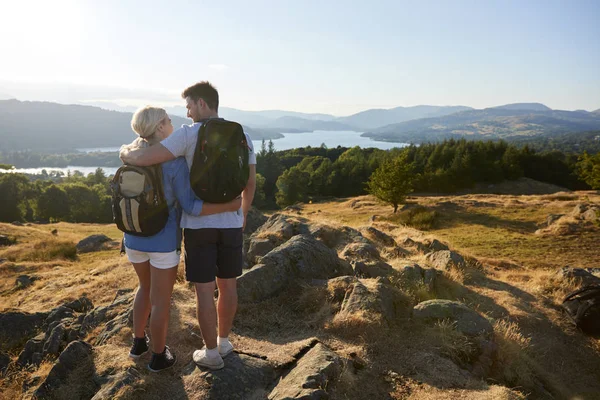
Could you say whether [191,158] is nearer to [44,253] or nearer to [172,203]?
[172,203]

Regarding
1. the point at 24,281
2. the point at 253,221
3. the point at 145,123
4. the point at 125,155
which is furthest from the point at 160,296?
the point at 24,281

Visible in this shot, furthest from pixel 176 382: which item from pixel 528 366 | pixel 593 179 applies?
pixel 593 179

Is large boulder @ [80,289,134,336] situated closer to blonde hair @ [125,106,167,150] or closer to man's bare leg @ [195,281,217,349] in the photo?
man's bare leg @ [195,281,217,349]

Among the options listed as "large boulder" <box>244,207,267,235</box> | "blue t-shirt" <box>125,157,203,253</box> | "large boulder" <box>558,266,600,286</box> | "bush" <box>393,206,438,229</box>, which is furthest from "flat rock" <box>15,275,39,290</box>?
"bush" <box>393,206,438,229</box>

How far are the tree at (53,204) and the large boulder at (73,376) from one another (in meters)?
71.9

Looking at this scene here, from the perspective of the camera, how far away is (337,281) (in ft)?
23.3

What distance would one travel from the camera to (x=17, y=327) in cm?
725

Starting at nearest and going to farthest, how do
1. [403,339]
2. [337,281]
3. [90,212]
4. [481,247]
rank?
[403,339], [337,281], [481,247], [90,212]

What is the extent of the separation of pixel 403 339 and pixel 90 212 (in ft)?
237

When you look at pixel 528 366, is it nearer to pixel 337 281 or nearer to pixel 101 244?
pixel 337 281

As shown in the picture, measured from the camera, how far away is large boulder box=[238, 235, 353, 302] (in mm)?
6922

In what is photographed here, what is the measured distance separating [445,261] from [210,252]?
9343 millimetres

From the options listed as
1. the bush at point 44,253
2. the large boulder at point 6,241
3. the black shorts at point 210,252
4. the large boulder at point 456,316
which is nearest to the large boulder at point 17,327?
the black shorts at point 210,252

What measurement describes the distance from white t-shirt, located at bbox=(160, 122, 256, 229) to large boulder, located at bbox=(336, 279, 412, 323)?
306cm
